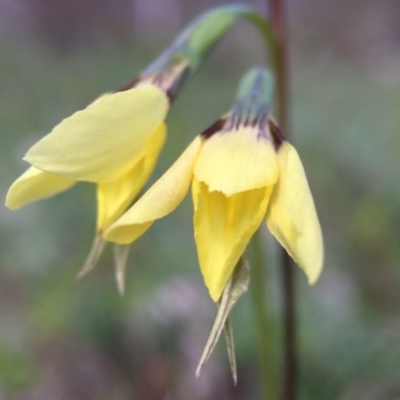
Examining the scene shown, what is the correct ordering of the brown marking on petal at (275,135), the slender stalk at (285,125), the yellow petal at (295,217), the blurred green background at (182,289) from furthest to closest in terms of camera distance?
the blurred green background at (182,289)
the slender stalk at (285,125)
the brown marking on petal at (275,135)
the yellow petal at (295,217)

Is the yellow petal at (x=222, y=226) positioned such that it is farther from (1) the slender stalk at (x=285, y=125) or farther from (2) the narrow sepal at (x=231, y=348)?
(1) the slender stalk at (x=285, y=125)

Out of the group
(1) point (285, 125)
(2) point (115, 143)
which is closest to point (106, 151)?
(2) point (115, 143)

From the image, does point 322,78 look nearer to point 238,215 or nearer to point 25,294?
point 25,294

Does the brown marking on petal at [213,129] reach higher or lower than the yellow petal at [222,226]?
higher

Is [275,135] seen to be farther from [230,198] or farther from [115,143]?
[115,143]

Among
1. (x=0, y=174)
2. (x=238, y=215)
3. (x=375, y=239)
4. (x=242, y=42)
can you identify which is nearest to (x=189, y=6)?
(x=242, y=42)

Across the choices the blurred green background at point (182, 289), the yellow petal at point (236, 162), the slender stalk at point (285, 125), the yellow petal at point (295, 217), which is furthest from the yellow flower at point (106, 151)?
the blurred green background at point (182, 289)

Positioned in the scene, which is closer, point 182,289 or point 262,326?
point 262,326
